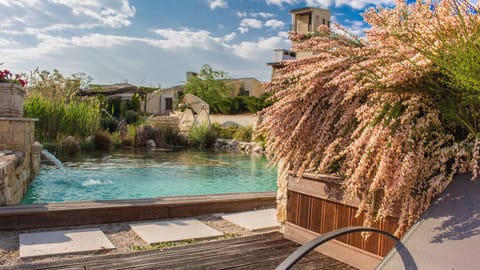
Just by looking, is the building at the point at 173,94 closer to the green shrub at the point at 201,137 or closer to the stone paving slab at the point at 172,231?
the green shrub at the point at 201,137

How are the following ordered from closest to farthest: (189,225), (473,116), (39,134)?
(473,116)
(189,225)
(39,134)

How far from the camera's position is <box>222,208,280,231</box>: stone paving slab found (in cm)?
342

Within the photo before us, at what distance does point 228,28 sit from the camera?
51.9 feet

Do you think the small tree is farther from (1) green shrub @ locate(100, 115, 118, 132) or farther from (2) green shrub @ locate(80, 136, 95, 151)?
(2) green shrub @ locate(80, 136, 95, 151)

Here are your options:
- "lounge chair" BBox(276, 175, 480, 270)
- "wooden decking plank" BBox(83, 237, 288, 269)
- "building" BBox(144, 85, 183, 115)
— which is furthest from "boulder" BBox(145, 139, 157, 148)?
"lounge chair" BBox(276, 175, 480, 270)

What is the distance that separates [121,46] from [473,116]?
1296 cm

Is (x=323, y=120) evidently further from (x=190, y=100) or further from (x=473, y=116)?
(x=190, y=100)

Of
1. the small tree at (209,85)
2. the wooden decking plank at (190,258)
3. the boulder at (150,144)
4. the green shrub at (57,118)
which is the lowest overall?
the boulder at (150,144)

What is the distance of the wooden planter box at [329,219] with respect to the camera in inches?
80.5

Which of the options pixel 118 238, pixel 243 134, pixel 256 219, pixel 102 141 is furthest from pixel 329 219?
pixel 243 134

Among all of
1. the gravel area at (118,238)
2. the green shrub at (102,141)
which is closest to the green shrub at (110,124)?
the green shrub at (102,141)

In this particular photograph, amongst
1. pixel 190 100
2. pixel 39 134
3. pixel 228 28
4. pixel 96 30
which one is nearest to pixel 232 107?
pixel 190 100

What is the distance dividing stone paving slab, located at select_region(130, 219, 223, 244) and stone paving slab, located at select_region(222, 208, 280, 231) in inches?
12.6

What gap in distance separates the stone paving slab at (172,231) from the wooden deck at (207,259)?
0.67m
